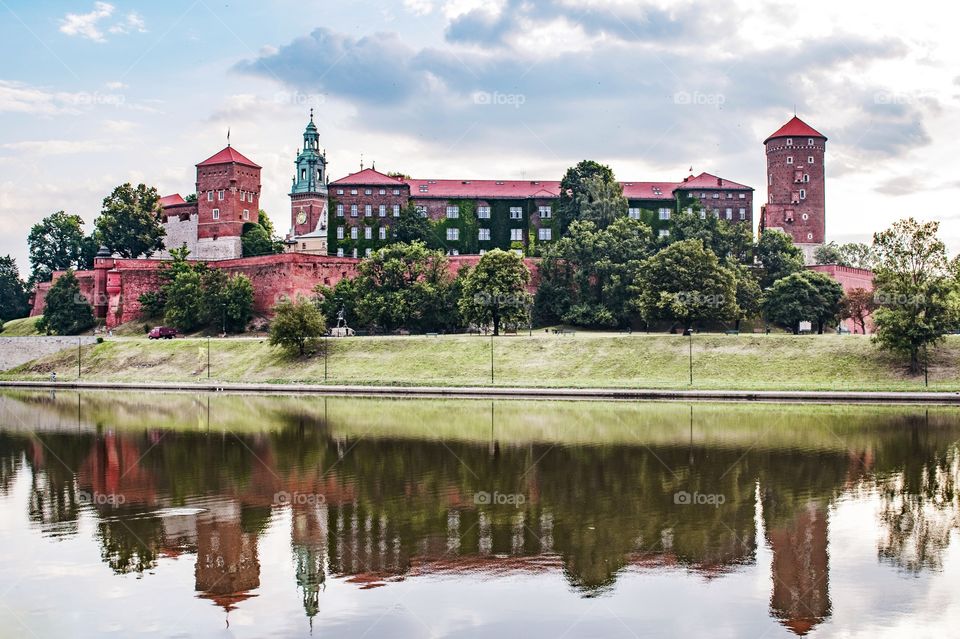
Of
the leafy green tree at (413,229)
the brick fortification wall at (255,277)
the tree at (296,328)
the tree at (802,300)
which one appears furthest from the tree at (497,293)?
the tree at (802,300)

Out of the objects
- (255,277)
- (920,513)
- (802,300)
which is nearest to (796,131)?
(802,300)

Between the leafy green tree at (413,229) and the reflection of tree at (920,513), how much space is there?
2089 inches

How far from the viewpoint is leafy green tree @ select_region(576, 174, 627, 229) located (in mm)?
68438

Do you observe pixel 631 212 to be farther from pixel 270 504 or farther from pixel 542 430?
pixel 270 504

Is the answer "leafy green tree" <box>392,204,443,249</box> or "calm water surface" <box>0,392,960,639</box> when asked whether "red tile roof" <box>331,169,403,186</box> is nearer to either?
"leafy green tree" <box>392,204,443,249</box>

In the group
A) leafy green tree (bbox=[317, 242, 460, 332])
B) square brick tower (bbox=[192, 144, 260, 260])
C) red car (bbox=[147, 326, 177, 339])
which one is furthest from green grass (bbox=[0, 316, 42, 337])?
leafy green tree (bbox=[317, 242, 460, 332])

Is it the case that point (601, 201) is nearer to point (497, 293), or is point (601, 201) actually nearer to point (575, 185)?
point (575, 185)

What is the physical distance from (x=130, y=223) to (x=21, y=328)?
10.9 meters

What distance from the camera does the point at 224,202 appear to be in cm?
7550

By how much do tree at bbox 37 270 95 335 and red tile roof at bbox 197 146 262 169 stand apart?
46.6ft

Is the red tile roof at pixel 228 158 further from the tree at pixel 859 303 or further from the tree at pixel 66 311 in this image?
the tree at pixel 859 303

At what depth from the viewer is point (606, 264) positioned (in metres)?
61.5

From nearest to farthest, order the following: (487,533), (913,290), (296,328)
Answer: (487,533) < (913,290) < (296,328)

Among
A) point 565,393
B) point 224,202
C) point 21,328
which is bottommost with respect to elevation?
point 565,393
